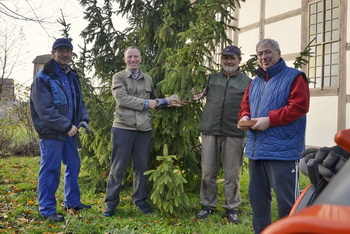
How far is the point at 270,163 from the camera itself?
3379 mm

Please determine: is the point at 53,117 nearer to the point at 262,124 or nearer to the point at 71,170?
the point at 71,170

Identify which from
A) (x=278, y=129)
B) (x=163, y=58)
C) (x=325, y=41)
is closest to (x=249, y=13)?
(x=325, y=41)

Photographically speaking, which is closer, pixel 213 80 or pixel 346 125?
pixel 213 80

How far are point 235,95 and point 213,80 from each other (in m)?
0.37

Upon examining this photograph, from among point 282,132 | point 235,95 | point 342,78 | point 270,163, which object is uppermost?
point 342,78

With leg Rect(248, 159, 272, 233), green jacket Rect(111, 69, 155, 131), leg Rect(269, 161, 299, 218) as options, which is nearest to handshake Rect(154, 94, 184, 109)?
green jacket Rect(111, 69, 155, 131)

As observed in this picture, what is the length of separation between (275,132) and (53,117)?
8.72 ft

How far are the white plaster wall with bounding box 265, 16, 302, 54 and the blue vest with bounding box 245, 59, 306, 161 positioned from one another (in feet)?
26.8

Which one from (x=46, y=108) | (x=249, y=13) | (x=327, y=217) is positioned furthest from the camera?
(x=249, y=13)

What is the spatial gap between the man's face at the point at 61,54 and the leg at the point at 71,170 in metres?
1.03

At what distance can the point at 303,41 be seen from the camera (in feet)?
35.5

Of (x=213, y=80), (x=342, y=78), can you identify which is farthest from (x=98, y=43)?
(x=342, y=78)

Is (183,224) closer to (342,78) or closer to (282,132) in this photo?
(282,132)

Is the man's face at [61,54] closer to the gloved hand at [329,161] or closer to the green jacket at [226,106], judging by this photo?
the green jacket at [226,106]
